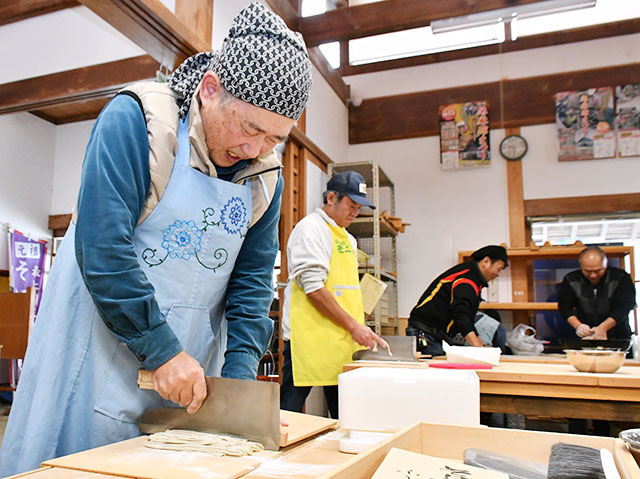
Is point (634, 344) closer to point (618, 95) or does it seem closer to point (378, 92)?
point (618, 95)

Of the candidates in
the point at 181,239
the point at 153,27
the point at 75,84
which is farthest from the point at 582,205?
the point at 181,239

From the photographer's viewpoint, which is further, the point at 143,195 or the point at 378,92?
the point at 378,92

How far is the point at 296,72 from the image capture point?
3.58 ft

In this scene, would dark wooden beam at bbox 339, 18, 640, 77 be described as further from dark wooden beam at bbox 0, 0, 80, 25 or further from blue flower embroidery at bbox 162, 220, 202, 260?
blue flower embroidery at bbox 162, 220, 202, 260

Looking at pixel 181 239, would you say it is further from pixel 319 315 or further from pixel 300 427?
pixel 319 315

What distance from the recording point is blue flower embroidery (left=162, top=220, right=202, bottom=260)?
1032 millimetres

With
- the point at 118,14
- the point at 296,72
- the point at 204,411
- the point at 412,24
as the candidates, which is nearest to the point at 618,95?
the point at 412,24

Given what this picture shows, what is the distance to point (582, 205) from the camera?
17.9 ft

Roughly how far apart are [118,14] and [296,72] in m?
1.94

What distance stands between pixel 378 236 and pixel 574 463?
13.7 ft

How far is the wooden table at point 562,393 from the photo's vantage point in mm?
1875

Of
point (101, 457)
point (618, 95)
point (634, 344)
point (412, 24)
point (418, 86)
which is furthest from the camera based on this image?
point (418, 86)

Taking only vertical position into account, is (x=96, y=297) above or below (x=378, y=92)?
below

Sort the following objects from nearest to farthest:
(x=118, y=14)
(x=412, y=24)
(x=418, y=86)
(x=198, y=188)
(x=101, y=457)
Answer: (x=101, y=457) → (x=198, y=188) → (x=118, y=14) → (x=412, y=24) → (x=418, y=86)
